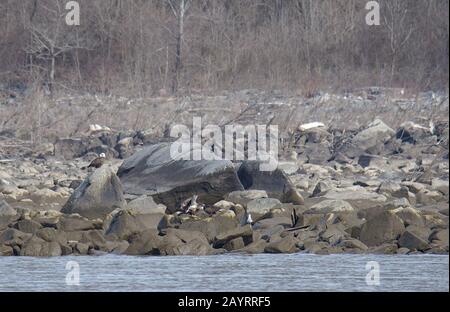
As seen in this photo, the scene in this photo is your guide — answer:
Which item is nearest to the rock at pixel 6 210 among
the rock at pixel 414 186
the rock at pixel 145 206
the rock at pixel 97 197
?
the rock at pixel 97 197

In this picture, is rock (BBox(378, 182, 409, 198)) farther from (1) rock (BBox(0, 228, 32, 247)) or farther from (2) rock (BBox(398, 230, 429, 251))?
(1) rock (BBox(0, 228, 32, 247))

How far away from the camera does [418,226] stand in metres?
15.2

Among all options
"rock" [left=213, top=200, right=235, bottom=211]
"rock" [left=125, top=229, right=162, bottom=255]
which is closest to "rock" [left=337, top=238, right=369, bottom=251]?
"rock" [left=125, top=229, right=162, bottom=255]

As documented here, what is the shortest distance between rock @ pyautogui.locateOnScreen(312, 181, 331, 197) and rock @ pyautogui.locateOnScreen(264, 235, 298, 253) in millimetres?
3676

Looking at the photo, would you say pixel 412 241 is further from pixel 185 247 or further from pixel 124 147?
pixel 124 147

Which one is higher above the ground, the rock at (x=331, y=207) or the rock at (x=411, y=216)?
the rock at (x=411, y=216)

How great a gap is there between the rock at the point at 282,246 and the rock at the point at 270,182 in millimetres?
2822

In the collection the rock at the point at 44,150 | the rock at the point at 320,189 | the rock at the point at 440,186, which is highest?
the rock at the point at 440,186

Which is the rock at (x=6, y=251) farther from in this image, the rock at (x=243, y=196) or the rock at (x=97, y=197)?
the rock at (x=243, y=196)

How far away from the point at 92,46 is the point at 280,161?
9.99m

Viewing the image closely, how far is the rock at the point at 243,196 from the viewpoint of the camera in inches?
690

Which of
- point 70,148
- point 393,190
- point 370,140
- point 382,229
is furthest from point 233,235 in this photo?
point 70,148
